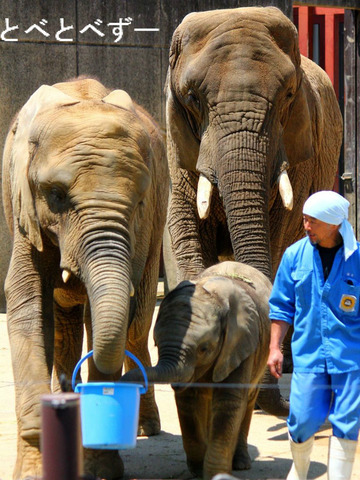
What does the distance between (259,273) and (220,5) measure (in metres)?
7.44

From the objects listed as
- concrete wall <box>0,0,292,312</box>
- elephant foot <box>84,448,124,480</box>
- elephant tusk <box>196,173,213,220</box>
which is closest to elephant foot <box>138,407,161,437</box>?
elephant foot <box>84,448,124,480</box>

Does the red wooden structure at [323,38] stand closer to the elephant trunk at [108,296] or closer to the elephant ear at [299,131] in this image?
the elephant ear at [299,131]

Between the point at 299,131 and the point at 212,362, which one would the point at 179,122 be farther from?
the point at 212,362

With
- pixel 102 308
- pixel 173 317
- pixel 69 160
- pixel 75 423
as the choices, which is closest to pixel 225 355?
pixel 173 317

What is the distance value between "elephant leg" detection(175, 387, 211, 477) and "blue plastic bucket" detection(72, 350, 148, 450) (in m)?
0.77

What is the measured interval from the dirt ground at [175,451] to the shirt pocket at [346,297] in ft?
3.92

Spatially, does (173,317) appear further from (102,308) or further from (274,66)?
(274,66)

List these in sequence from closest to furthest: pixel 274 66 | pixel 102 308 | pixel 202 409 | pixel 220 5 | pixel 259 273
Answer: pixel 102 308
pixel 202 409
pixel 259 273
pixel 274 66
pixel 220 5

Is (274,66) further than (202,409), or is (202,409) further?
(274,66)

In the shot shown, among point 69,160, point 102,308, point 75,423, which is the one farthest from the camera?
point 69,160

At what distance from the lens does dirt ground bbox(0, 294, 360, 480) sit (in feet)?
20.8

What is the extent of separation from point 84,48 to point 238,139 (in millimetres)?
5763

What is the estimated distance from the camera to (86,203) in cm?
569

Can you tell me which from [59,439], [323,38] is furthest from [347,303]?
[323,38]
